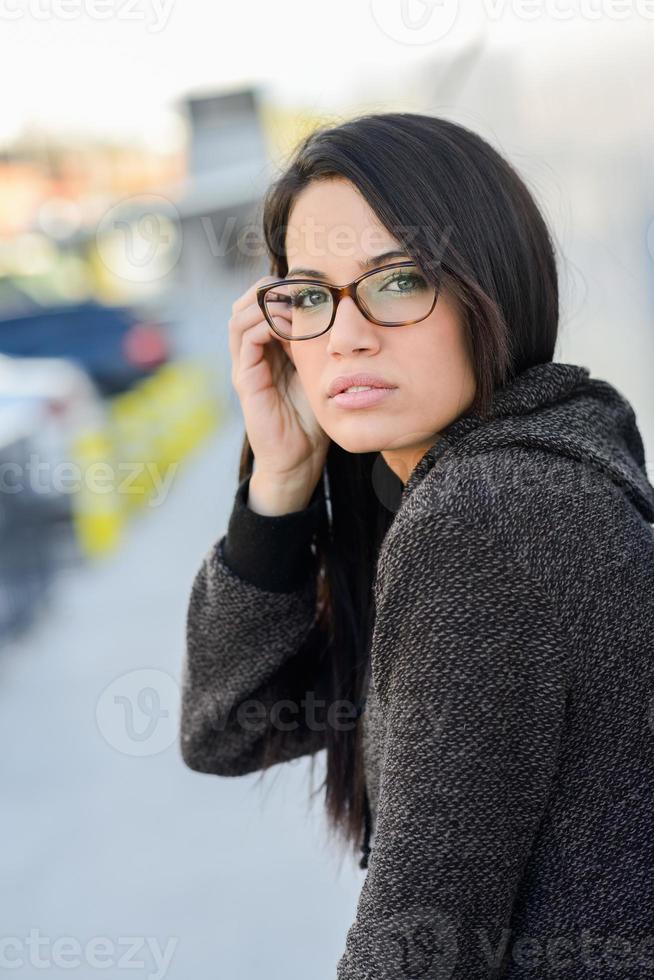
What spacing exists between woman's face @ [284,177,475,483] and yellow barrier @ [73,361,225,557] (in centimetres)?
608

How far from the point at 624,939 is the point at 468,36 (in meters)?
2.99

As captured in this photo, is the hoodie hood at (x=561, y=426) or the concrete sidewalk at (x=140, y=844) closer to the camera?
the hoodie hood at (x=561, y=426)

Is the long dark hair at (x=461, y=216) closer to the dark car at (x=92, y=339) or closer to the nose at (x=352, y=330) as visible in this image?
the nose at (x=352, y=330)

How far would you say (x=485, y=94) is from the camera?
405 centimetres

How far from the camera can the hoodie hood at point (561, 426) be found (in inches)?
46.9

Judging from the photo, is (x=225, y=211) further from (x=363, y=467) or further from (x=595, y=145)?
(x=363, y=467)

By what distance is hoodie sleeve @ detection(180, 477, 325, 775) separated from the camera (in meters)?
1.64

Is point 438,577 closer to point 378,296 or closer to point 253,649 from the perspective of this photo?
point 378,296

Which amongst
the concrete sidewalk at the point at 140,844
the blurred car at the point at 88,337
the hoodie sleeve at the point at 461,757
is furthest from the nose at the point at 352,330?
the blurred car at the point at 88,337

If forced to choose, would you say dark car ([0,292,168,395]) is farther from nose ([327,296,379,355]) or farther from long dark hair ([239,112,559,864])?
nose ([327,296,379,355])

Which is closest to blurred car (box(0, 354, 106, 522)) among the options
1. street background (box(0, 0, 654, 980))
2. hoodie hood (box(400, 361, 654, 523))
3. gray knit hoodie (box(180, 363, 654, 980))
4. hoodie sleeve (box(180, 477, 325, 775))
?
street background (box(0, 0, 654, 980))

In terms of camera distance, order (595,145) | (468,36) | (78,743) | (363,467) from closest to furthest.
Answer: (363,467)
(468,36)
(595,145)
(78,743)

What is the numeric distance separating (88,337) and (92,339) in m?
0.10

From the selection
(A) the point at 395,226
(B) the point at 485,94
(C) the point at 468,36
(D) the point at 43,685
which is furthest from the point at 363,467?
(D) the point at 43,685
